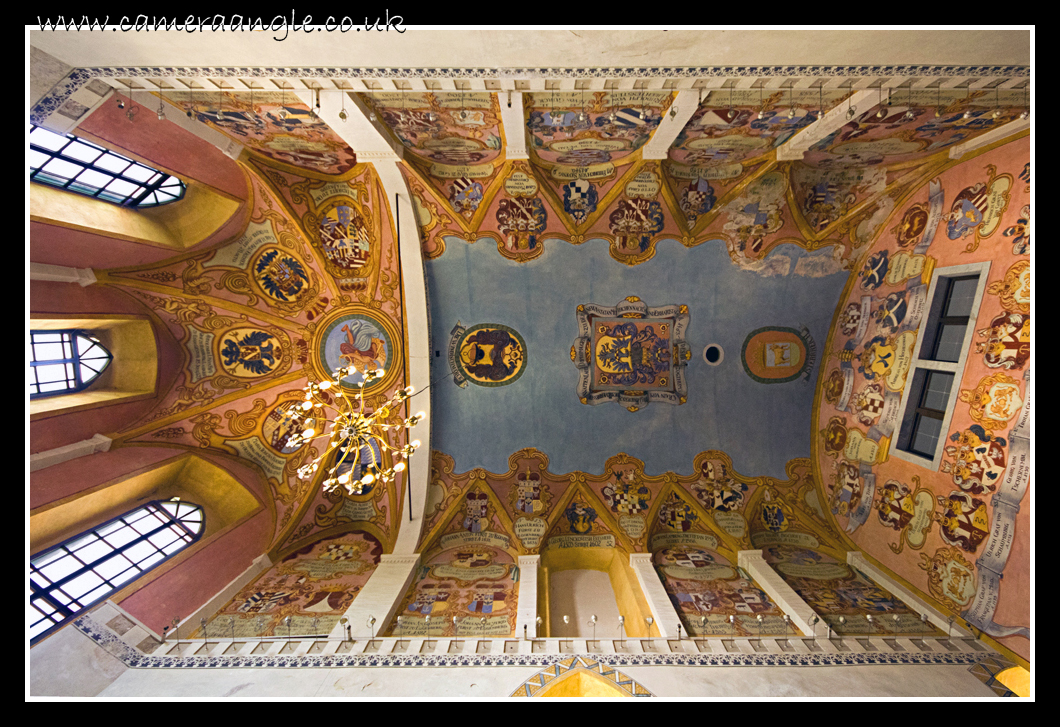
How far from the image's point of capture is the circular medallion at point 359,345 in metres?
9.50

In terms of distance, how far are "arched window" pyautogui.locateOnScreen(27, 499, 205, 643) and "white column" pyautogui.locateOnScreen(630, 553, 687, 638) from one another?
8.59 meters

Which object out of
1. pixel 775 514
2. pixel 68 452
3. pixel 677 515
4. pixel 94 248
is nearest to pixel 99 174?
pixel 94 248

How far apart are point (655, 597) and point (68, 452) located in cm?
1030

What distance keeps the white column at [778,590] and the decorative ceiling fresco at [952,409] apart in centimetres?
213

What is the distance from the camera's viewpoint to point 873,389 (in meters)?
8.82

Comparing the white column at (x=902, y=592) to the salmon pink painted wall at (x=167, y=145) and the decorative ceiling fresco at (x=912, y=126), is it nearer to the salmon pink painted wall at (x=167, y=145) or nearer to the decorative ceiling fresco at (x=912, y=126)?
the decorative ceiling fresco at (x=912, y=126)

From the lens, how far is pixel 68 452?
7.16 metres

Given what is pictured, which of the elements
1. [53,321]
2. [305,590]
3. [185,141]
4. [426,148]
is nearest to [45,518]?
[53,321]

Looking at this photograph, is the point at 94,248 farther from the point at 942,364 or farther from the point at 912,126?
the point at 942,364

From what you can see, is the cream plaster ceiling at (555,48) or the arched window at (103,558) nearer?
the cream plaster ceiling at (555,48)

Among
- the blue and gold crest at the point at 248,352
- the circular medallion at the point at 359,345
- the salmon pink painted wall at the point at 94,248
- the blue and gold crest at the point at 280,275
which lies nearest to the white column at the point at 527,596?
the circular medallion at the point at 359,345

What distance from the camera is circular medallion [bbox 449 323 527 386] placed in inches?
388

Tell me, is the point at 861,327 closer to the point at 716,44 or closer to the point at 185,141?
the point at 716,44

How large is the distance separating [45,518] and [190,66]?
713cm
